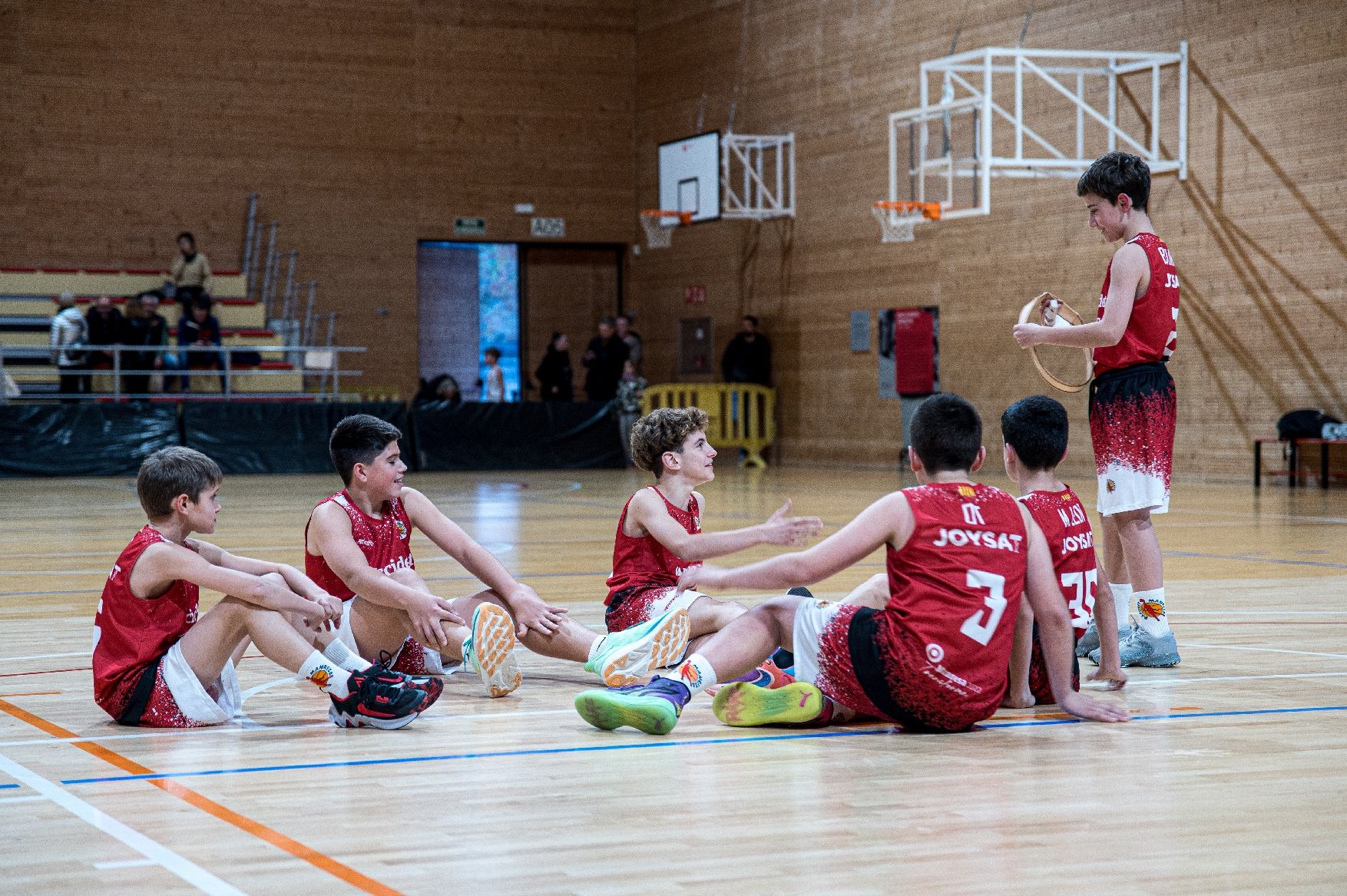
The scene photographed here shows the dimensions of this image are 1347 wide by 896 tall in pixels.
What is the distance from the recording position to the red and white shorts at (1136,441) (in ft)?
19.2

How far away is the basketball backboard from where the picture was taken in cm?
2442

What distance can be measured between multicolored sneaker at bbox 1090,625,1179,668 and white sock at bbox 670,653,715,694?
1.85m

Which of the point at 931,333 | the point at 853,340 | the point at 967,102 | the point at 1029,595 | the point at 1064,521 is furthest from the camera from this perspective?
the point at 853,340

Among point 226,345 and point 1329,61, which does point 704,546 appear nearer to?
point 1329,61

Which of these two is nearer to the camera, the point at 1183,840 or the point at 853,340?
the point at 1183,840

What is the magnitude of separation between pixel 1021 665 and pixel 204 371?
18744 millimetres

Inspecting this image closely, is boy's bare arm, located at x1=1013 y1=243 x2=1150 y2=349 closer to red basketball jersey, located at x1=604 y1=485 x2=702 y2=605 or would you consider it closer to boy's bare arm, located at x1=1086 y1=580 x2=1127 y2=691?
boy's bare arm, located at x1=1086 y1=580 x2=1127 y2=691

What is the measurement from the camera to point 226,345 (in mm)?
23438

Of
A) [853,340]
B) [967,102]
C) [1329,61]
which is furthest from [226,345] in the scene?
[1329,61]

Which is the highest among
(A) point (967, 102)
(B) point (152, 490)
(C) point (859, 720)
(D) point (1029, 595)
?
(A) point (967, 102)

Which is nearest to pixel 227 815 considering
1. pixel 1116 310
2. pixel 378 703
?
pixel 378 703

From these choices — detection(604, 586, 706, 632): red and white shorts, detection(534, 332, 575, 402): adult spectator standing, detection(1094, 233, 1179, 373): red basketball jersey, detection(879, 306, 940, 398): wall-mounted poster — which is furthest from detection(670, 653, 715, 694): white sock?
detection(534, 332, 575, 402): adult spectator standing

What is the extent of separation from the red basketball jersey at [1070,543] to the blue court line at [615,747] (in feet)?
1.54

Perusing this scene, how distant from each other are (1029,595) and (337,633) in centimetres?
224
